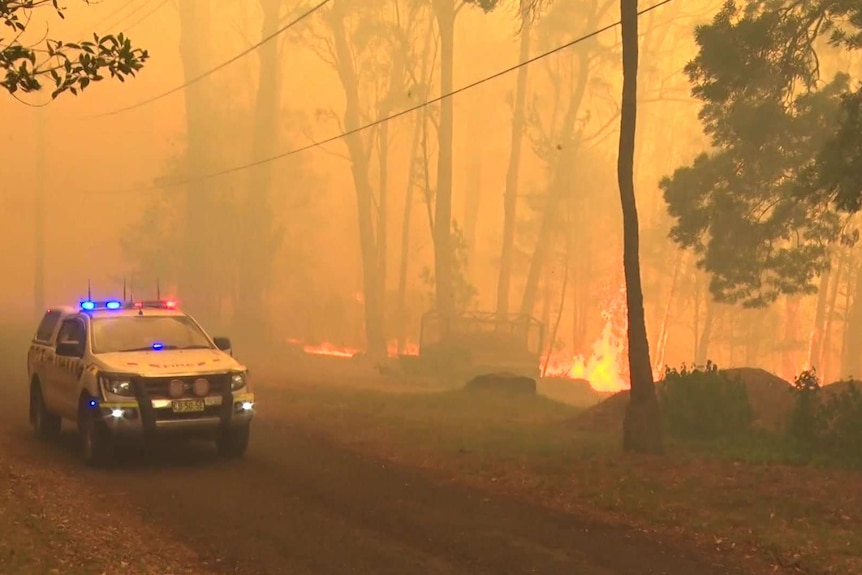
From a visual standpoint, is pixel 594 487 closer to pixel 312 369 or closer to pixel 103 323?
pixel 103 323

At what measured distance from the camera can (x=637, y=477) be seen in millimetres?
12273

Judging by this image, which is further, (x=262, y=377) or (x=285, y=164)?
(x=285, y=164)

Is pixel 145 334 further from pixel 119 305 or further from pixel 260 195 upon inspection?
pixel 260 195

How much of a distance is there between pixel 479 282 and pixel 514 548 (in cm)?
8143

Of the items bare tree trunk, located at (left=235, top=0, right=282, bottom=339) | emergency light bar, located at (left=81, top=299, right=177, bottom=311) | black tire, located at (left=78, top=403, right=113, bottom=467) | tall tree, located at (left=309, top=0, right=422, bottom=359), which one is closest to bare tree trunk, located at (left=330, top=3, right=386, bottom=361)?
tall tree, located at (left=309, top=0, right=422, bottom=359)

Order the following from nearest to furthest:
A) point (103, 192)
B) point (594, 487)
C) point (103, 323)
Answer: point (594, 487) → point (103, 323) → point (103, 192)

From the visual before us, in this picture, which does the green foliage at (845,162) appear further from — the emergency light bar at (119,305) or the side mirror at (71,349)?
the side mirror at (71,349)

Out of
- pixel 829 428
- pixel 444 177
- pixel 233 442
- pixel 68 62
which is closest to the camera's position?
pixel 68 62

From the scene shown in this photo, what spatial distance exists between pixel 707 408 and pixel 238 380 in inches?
311

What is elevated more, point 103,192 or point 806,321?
point 103,192

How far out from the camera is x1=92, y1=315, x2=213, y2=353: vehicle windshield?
43.1ft

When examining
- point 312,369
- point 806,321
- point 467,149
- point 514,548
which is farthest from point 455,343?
point 806,321

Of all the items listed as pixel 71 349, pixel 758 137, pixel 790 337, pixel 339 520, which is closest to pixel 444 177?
pixel 758 137

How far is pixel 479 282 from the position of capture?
90.1 meters
